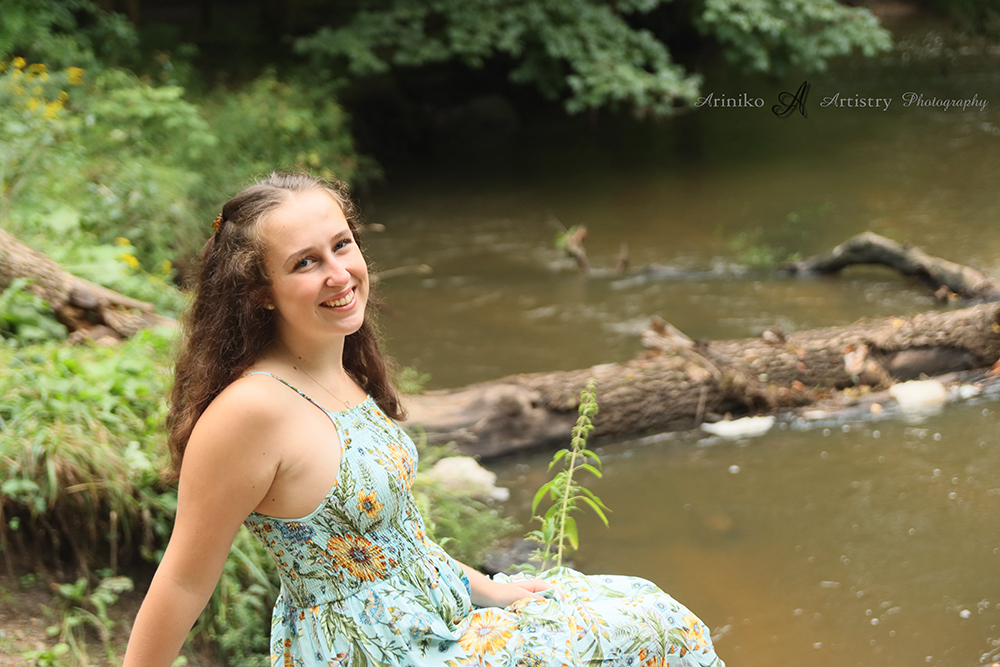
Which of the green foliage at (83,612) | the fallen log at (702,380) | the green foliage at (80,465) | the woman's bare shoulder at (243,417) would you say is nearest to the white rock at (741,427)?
the fallen log at (702,380)

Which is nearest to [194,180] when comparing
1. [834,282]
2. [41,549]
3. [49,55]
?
[49,55]

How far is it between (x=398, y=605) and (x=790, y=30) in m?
10.5

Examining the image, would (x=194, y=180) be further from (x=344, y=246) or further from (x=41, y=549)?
(x=344, y=246)

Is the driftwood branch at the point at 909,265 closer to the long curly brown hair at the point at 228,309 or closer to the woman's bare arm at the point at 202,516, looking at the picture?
the long curly brown hair at the point at 228,309

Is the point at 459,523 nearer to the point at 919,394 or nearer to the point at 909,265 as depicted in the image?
the point at 919,394

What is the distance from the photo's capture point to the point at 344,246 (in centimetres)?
191

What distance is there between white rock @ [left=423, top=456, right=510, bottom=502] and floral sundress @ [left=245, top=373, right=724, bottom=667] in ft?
7.01

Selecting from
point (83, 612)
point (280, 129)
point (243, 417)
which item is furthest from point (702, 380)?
point (280, 129)

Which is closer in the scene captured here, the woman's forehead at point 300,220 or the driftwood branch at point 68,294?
the woman's forehead at point 300,220

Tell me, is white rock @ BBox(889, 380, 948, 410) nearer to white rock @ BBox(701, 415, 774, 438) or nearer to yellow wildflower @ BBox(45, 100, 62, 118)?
white rock @ BBox(701, 415, 774, 438)

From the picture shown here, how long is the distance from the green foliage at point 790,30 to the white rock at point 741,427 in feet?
21.4

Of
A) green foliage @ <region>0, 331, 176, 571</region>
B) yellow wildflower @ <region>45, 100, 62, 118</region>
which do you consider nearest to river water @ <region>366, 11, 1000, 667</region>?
green foliage @ <region>0, 331, 176, 571</region>

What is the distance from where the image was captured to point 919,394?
5289 millimetres

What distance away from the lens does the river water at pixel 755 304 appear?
147 inches
